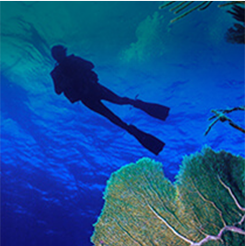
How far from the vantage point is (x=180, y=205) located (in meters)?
2.89

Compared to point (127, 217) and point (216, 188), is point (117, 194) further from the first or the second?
point (216, 188)

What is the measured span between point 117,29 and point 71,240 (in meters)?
26.5

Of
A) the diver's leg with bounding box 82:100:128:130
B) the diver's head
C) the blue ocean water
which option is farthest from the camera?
the blue ocean water

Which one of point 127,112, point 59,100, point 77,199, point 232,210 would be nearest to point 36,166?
point 77,199


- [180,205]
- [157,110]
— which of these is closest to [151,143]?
[157,110]

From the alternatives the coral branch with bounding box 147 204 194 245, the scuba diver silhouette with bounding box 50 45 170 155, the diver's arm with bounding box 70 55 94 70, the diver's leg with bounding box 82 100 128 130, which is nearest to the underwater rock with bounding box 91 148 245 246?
the coral branch with bounding box 147 204 194 245

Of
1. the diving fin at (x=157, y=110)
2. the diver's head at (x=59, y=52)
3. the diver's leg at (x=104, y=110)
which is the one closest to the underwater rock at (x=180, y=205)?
the diving fin at (x=157, y=110)

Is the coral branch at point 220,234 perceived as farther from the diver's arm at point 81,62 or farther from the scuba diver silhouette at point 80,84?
the diver's arm at point 81,62

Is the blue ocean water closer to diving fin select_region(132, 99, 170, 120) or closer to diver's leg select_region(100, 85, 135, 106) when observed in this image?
diver's leg select_region(100, 85, 135, 106)

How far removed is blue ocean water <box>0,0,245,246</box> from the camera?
784 cm

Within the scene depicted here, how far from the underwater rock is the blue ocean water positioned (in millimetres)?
6566

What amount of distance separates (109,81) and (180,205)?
8.04m

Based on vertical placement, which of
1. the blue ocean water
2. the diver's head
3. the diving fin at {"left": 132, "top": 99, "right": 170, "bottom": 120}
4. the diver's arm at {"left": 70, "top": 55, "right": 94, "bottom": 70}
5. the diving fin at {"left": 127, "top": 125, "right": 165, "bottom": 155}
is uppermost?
the blue ocean water

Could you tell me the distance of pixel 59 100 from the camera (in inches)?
434
